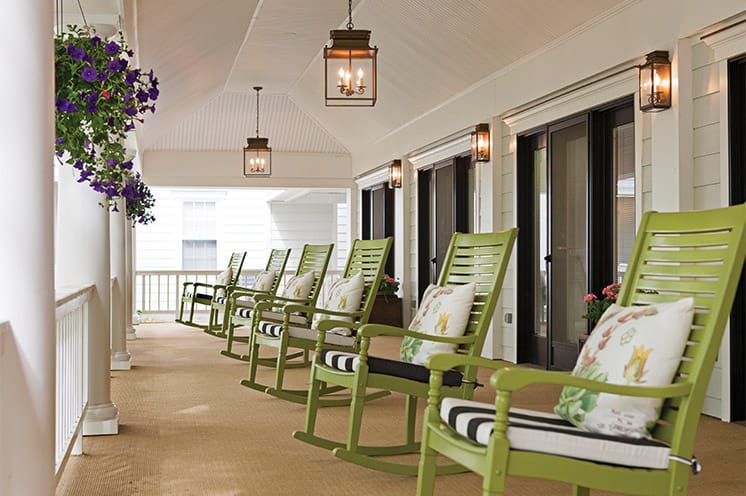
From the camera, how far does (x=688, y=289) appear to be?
2.54 metres

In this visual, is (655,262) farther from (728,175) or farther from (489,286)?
(728,175)

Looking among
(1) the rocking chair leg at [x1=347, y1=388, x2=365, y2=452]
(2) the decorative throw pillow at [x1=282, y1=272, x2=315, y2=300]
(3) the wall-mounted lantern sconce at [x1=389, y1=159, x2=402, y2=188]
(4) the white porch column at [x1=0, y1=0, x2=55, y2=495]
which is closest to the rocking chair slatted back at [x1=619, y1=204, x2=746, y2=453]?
(1) the rocking chair leg at [x1=347, y1=388, x2=365, y2=452]

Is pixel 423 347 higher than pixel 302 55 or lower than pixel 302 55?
lower

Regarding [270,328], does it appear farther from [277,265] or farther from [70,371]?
[277,265]

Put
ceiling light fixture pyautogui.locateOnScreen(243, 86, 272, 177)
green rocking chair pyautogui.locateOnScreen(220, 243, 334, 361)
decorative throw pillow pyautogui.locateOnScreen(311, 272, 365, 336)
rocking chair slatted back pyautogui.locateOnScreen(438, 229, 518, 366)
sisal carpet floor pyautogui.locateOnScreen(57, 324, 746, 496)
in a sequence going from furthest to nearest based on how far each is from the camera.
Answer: ceiling light fixture pyautogui.locateOnScreen(243, 86, 272, 177) → green rocking chair pyautogui.locateOnScreen(220, 243, 334, 361) → decorative throw pillow pyautogui.locateOnScreen(311, 272, 365, 336) → rocking chair slatted back pyautogui.locateOnScreen(438, 229, 518, 366) → sisal carpet floor pyautogui.locateOnScreen(57, 324, 746, 496)

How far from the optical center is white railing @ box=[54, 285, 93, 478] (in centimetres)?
309

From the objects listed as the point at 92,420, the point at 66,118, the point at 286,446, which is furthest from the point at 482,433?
the point at 92,420

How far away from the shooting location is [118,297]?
6965mm

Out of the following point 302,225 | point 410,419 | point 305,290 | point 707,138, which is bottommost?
point 410,419

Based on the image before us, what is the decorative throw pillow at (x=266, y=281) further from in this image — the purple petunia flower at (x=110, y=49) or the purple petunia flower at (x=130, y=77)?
the purple petunia flower at (x=110, y=49)

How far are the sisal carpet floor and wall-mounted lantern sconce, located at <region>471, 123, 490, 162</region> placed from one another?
2672 millimetres

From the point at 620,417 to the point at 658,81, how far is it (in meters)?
3.38

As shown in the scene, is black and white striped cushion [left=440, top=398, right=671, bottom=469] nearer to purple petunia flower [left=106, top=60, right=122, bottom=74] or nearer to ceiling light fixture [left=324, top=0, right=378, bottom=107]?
purple petunia flower [left=106, top=60, right=122, bottom=74]

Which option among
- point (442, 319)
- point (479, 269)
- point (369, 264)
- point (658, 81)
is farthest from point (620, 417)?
point (658, 81)
